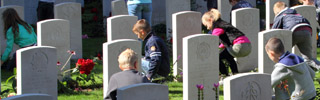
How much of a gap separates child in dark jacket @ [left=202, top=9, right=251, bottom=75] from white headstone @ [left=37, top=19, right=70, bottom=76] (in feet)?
6.91

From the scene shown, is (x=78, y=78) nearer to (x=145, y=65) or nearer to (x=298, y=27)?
(x=145, y=65)

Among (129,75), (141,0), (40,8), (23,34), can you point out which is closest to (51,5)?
(40,8)

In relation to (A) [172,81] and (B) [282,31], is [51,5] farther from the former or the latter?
(B) [282,31]

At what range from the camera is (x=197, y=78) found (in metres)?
8.64

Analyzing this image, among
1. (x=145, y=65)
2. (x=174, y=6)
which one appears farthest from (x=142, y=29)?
(x=174, y=6)

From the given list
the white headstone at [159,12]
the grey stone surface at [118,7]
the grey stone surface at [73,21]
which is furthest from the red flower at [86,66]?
the white headstone at [159,12]

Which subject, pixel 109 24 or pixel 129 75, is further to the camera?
pixel 109 24

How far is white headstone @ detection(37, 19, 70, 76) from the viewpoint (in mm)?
10039

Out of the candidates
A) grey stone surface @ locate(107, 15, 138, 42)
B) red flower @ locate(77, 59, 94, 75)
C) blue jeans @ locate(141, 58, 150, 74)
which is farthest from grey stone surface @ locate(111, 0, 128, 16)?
blue jeans @ locate(141, 58, 150, 74)

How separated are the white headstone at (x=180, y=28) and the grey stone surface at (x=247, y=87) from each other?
3666 mm

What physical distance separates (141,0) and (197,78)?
394 centimetres

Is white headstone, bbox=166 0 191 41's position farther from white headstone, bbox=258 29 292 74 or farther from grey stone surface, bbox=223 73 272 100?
grey stone surface, bbox=223 73 272 100

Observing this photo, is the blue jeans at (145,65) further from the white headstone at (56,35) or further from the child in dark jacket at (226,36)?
the white headstone at (56,35)

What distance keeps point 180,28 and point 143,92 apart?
14.7 feet
